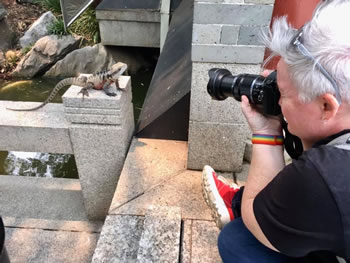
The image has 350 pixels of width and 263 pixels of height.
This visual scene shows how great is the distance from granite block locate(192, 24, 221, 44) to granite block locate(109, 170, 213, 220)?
3.35 feet

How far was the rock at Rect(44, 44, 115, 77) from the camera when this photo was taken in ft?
21.0

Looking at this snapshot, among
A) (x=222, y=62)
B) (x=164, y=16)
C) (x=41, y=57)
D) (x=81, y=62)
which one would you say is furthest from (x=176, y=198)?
(x=41, y=57)

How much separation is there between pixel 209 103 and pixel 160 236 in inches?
35.6

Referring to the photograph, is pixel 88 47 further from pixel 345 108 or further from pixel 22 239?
pixel 345 108

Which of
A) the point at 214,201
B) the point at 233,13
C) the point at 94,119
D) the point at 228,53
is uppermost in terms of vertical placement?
the point at 233,13

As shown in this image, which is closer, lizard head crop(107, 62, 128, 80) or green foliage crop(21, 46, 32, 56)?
lizard head crop(107, 62, 128, 80)

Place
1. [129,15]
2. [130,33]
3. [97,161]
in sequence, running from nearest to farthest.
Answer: [97,161] < [129,15] < [130,33]

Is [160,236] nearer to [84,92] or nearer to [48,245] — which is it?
[84,92]

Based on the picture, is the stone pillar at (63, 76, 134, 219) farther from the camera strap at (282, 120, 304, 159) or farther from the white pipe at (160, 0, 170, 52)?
the white pipe at (160, 0, 170, 52)

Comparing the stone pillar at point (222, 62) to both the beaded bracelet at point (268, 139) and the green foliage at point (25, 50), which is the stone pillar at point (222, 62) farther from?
the green foliage at point (25, 50)

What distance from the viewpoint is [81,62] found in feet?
21.1

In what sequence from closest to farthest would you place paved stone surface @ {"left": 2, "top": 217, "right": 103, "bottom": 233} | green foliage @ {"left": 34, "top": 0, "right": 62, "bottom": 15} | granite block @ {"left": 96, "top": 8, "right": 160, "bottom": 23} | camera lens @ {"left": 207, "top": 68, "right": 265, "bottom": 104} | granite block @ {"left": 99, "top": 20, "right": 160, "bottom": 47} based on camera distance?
camera lens @ {"left": 207, "top": 68, "right": 265, "bottom": 104}, paved stone surface @ {"left": 2, "top": 217, "right": 103, "bottom": 233}, granite block @ {"left": 96, "top": 8, "right": 160, "bottom": 23}, granite block @ {"left": 99, "top": 20, "right": 160, "bottom": 47}, green foliage @ {"left": 34, "top": 0, "right": 62, "bottom": 15}

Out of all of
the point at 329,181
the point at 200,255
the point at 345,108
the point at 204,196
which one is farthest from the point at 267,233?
the point at 204,196

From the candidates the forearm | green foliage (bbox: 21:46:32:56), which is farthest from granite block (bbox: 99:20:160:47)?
the forearm
